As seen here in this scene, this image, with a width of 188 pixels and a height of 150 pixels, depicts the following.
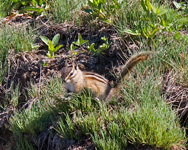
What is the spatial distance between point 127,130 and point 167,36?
4.98 feet

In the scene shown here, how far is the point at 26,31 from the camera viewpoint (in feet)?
18.7

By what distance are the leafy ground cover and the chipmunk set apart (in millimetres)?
94

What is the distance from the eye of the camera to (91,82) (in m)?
4.43

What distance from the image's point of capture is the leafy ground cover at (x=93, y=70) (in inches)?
152

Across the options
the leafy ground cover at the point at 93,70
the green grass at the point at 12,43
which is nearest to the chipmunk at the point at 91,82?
the leafy ground cover at the point at 93,70

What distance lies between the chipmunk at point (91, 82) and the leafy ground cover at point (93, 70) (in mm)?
94

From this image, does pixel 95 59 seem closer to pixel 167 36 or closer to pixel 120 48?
pixel 120 48

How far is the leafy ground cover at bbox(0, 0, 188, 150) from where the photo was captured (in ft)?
12.7

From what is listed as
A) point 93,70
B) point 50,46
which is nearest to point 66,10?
point 50,46

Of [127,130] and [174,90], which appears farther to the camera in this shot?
[174,90]

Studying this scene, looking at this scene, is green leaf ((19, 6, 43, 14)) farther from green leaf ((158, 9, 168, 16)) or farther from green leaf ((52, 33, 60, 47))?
green leaf ((158, 9, 168, 16))

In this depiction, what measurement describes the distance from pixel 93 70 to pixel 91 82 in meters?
0.65

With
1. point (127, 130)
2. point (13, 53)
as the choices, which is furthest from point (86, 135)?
point (13, 53)

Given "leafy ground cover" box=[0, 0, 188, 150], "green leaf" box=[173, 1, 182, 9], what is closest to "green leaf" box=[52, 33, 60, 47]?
"leafy ground cover" box=[0, 0, 188, 150]
